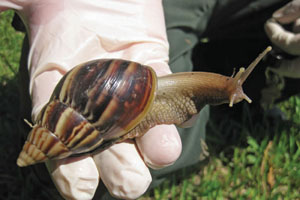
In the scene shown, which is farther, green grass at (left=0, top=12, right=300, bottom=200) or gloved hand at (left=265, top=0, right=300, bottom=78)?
green grass at (left=0, top=12, right=300, bottom=200)

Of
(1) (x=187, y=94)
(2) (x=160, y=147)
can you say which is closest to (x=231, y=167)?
(1) (x=187, y=94)

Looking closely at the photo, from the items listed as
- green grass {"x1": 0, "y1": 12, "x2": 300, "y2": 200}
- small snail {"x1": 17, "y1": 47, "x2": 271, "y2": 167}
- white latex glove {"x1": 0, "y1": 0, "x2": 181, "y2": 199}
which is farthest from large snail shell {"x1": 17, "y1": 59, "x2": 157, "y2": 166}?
green grass {"x1": 0, "y1": 12, "x2": 300, "y2": 200}

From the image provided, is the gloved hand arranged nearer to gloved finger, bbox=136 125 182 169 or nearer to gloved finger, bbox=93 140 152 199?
gloved finger, bbox=136 125 182 169

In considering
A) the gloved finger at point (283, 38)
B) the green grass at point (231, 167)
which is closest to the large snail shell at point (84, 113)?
the green grass at point (231, 167)

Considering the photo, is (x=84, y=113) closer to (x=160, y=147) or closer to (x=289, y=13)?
(x=160, y=147)

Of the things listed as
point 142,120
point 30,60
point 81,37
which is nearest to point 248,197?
point 142,120

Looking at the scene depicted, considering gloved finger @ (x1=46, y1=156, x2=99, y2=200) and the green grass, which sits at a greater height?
gloved finger @ (x1=46, y1=156, x2=99, y2=200)

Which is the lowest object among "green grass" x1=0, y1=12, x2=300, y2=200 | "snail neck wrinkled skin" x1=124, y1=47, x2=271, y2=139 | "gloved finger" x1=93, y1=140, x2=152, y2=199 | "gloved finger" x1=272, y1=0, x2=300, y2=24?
"green grass" x1=0, y1=12, x2=300, y2=200
